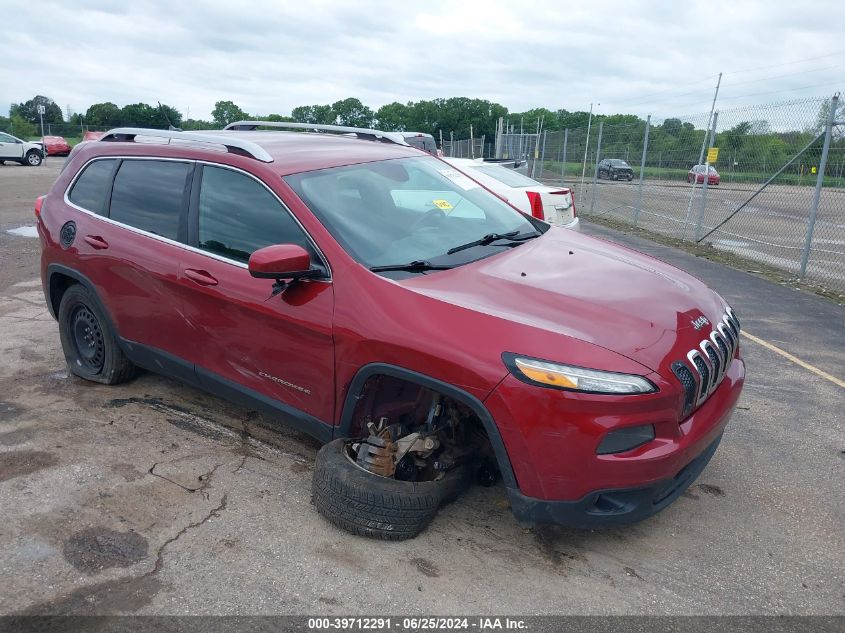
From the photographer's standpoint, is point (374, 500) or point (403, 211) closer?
point (374, 500)

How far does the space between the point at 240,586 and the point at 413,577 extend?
0.71 meters

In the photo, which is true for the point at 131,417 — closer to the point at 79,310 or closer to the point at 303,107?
the point at 79,310

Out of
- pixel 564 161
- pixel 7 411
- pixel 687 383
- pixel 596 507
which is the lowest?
pixel 7 411

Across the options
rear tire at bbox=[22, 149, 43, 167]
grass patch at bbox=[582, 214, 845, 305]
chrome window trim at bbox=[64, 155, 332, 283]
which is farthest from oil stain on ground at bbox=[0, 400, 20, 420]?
rear tire at bbox=[22, 149, 43, 167]

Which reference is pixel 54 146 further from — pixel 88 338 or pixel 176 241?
pixel 176 241

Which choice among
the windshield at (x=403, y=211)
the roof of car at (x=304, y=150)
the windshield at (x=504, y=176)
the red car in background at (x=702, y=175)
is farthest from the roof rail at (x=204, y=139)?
the red car in background at (x=702, y=175)

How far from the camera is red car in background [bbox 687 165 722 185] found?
12.0 meters

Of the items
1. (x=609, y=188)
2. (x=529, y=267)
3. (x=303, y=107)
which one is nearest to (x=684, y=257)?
(x=609, y=188)

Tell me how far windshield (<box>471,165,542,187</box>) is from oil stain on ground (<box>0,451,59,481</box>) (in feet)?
22.3

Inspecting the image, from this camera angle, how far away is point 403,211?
147 inches

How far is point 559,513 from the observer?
283 centimetres

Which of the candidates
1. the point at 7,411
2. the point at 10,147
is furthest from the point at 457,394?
the point at 10,147

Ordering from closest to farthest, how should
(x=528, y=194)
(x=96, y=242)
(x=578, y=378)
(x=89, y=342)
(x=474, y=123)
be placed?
(x=578, y=378) → (x=96, y=242) → (x=89, y=342) → (x=528, y=194) → (x=474, y=123)

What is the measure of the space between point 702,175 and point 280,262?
439 inches
